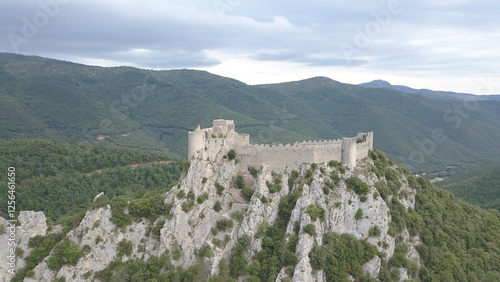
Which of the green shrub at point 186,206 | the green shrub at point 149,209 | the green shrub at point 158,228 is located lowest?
the green shrub at point 158,228

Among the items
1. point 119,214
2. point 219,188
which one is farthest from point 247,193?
point 119,214

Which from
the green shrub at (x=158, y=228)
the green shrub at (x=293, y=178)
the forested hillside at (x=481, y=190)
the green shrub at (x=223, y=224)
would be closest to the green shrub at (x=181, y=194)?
the green shrub at (x=158, y=228)

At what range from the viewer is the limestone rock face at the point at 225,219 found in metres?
42.8

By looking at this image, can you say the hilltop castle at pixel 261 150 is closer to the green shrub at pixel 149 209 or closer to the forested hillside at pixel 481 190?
the green shrub at pixel 149 209

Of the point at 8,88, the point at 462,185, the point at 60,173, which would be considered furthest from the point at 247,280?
the point at 8,88

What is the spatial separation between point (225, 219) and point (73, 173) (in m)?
47.1

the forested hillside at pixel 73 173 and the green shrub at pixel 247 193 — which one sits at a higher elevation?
the green shrub at pixel 247 193

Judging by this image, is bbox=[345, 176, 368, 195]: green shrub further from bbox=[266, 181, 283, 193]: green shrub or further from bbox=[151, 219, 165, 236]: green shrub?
bbox=[151, 219, 165, 236]: green shrub

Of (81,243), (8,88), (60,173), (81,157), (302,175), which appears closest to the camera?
(81,243)

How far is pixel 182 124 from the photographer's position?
178375 mm

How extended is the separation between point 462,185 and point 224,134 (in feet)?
266

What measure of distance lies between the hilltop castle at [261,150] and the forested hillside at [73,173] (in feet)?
66.7

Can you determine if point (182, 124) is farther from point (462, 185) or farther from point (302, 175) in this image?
point (302, 175)

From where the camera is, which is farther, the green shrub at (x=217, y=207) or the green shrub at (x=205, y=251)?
the green shrub at (x=217, y=207)
